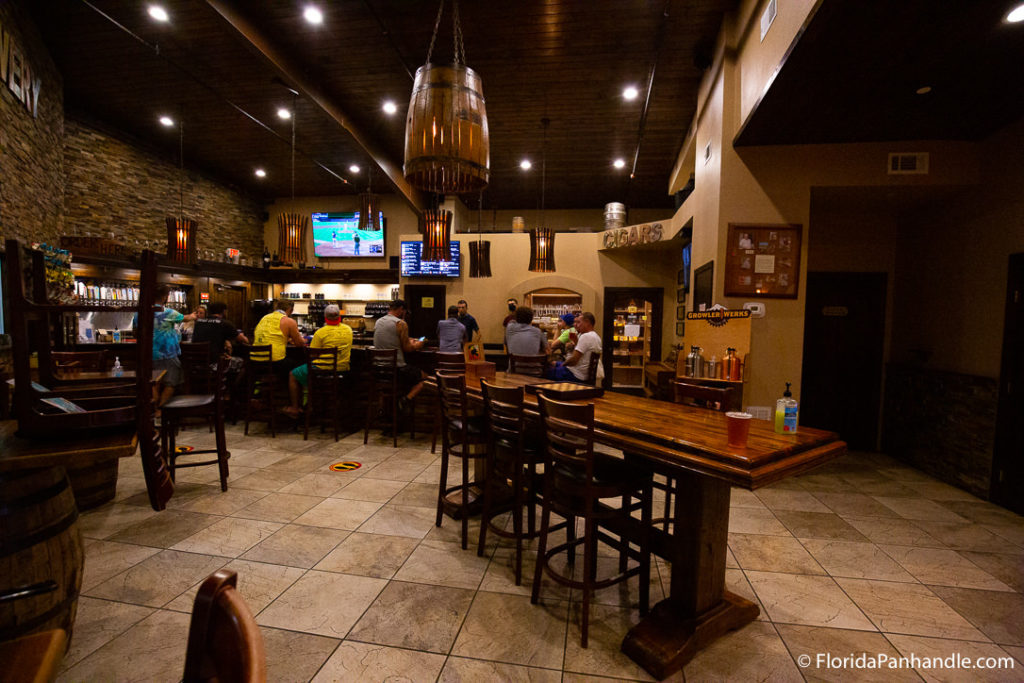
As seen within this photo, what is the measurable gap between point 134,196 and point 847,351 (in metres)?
11.4

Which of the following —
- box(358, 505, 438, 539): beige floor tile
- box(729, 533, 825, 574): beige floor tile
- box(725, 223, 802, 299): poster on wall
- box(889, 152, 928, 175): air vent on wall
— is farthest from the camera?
box(725, 223, 802, 299): poster on wall

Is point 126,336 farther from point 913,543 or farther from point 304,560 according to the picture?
point 913,543

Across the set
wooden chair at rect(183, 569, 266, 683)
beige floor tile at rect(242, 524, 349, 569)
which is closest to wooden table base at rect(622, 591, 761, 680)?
wooden chair at rect(183, 569, 266, 683)

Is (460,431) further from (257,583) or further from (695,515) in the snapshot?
(695,515)

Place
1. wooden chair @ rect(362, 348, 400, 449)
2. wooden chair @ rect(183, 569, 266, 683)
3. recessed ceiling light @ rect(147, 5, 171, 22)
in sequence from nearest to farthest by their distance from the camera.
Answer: wooden chair @ rect(183, 569, 266, 683), recessed ceiling light @ rect(147, 5, 171, 22), wooden chair @ rect(362, 348, 400, 449)

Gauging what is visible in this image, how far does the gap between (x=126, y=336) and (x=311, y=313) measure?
12.2ft

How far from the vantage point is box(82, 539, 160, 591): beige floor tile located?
2.45 m

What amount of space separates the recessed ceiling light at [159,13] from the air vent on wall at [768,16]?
567 cm

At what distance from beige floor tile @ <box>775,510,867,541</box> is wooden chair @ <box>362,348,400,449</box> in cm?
388

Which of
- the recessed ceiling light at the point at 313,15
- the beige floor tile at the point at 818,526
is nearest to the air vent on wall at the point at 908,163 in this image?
the beige floor tile at the point at 818,526

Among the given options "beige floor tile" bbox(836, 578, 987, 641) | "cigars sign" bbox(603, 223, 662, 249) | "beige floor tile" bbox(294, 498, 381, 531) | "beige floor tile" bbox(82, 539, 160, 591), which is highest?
"cigars sign" bbox(603, 223, 662, 249)

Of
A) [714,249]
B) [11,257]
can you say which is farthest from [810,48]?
[11,257]

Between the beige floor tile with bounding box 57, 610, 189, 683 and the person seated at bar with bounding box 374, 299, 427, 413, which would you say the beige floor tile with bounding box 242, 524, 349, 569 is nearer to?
the beige floor tile with bounding box 57, 610, 189, 683

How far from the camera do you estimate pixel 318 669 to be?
1.85m
